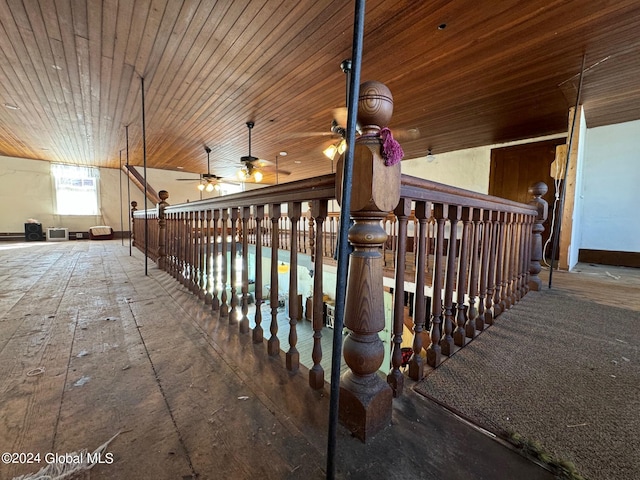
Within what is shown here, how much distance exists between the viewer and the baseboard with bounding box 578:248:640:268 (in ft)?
13.3

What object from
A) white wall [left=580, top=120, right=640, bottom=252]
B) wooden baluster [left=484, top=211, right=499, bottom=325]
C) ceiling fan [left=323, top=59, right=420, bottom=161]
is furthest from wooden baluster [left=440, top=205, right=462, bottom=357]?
white wall [left=580, top=120, right=640, bottom=252]

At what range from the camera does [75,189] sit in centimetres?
857

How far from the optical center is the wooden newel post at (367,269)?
696 millimetres

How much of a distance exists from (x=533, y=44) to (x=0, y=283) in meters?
5.27

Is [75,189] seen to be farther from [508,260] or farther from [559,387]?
[559,387]

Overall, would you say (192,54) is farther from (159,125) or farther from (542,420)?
(542,420)

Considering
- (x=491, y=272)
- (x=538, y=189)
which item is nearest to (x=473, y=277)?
(x=491, y=272)

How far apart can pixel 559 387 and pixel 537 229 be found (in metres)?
1.68

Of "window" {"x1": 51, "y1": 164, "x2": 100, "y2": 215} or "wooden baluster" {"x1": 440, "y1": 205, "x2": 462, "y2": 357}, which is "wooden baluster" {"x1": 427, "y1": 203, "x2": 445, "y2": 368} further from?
"window" {"x1": 51, "y1": 164, "x2": 100, "y2": 215}

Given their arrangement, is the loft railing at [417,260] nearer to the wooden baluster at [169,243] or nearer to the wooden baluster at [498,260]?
the wooden baluster at [498,260]

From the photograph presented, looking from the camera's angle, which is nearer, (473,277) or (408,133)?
(473,277)

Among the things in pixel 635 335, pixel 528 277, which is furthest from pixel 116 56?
pixel 635 335

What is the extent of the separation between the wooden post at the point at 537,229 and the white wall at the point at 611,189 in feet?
9.93

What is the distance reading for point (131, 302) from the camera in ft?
6.46
